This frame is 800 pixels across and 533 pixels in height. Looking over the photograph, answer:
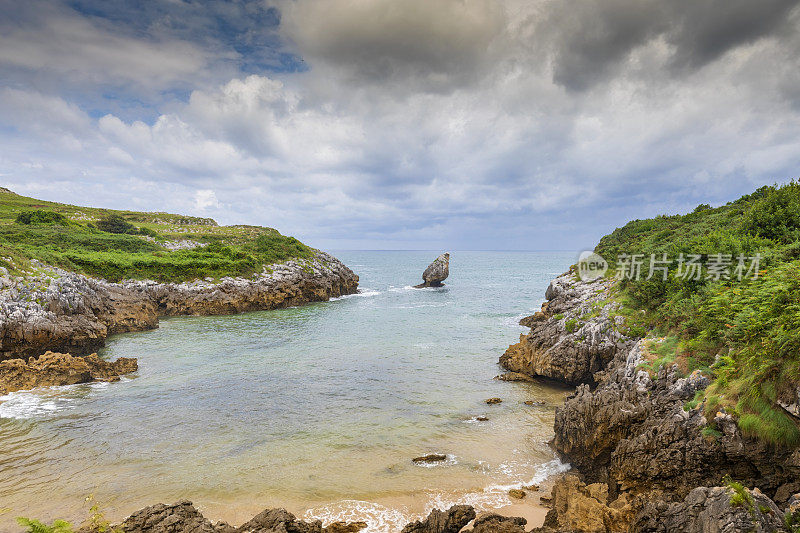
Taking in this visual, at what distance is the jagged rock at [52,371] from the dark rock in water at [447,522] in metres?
23.0

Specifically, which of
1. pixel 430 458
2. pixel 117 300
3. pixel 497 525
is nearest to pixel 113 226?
pixel 117 300

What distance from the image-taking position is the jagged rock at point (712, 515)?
22.1 feet

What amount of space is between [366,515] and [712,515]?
897cm

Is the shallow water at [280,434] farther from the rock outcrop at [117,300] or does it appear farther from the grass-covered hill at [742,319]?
the grass-covered hill at [742,319]

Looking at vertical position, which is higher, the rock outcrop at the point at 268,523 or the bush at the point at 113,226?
the bush at the point at 113,226

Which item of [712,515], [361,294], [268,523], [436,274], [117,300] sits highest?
[436,274]

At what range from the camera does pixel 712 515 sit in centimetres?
721

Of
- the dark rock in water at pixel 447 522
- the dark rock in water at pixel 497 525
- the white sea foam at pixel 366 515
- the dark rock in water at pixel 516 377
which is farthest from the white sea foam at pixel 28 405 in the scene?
the dark rock in water at pixel 516 377

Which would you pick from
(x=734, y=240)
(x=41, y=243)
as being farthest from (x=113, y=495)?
(x=41, y=243)

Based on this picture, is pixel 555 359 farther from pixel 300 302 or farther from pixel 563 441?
pixel 300 302

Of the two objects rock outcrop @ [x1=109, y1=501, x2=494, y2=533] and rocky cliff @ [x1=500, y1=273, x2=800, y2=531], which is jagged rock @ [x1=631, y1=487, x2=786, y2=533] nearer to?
rocky cliff @ [x1=500, y1=273, x2=800, y2=531]

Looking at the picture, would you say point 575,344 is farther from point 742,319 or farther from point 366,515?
point 366,515

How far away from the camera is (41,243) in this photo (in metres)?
51.2

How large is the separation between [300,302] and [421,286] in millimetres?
33980
